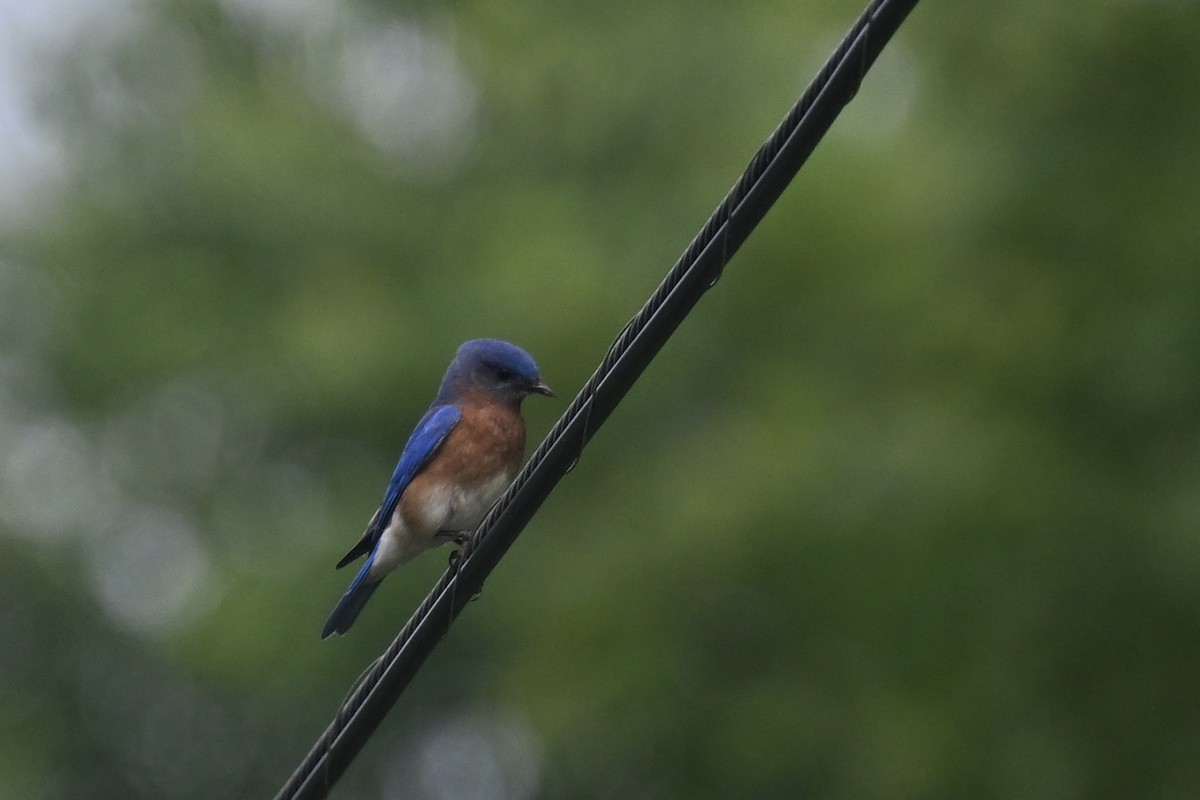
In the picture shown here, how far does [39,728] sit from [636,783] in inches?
245

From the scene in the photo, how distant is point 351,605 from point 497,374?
1.11 m

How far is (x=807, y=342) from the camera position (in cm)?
1159

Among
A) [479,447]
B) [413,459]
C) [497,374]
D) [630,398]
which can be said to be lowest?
[630,398]

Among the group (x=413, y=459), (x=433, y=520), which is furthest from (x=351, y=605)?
(x=413, y=459)

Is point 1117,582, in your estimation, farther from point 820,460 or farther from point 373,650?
point 373,650

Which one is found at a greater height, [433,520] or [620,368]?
[620,368]

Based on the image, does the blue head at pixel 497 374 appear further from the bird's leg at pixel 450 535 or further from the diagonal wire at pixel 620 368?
the diagonal wire at pixel 620 368

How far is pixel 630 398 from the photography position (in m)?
12.9

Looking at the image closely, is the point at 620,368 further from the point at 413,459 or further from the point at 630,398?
the point at 630,398

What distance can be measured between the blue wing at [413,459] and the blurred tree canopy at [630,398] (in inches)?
113

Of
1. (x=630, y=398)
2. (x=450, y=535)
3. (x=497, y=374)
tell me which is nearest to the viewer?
(x=450, y=535)

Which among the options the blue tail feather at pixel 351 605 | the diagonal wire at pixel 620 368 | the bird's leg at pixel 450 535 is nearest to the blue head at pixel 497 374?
the bird's leg at pixel 450 535

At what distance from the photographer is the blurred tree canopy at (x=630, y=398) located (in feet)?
30.2

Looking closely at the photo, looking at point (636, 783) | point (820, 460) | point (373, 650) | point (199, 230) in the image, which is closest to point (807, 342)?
point (820, 460)
